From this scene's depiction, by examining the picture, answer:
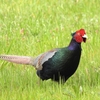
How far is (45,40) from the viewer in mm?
7969

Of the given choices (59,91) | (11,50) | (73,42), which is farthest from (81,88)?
(11,50)

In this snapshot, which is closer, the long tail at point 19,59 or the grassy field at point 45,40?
the grassy field at point 45,40

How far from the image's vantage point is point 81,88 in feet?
17.9

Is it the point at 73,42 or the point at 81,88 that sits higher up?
the point at 73,42

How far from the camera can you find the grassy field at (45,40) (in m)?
5.46

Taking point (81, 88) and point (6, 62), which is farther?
point (6, 62)

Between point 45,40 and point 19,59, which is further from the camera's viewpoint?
point 45,40

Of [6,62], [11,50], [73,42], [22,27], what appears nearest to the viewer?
[73,42]

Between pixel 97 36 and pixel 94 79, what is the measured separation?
2.16m

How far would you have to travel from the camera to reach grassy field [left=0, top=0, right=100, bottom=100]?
546cm

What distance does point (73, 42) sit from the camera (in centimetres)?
582

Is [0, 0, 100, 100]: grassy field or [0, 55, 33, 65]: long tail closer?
[0, 0, 100, 100]: grassy field

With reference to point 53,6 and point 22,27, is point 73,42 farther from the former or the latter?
point 53,6

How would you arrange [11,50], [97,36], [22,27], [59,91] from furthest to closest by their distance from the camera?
[22,27] < [97,36] < [11,50] < [59,91]
